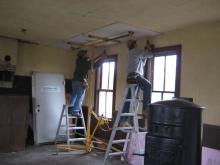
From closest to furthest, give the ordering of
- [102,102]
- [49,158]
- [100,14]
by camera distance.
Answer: [100,14] < [49,158] < [102,102]

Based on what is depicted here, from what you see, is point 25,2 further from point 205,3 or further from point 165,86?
point 165,86

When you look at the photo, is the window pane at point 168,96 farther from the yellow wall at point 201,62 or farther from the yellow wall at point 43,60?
the yellow wall at point 43,60

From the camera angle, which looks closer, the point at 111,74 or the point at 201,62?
the point at 201,62

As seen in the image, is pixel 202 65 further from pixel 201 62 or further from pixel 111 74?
pixel 111 74

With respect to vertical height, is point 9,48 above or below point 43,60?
above

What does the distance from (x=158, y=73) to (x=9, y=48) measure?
11.4 feet

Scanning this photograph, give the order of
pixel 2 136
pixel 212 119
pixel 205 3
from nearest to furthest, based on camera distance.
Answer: pixel 205 3 < pixel 212 119 < pixel 2 136

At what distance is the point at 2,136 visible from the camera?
537 centimetres

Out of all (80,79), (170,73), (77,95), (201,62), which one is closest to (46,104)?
(77,95)

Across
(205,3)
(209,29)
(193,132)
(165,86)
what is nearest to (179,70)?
(165,86)

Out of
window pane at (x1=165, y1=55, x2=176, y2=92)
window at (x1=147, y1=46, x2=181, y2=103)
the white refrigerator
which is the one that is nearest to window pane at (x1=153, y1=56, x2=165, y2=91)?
window at (x1=147, y1=46, x2=181, y2=103)

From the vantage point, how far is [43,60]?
21.7 feet

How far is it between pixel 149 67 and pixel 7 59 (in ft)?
10.7

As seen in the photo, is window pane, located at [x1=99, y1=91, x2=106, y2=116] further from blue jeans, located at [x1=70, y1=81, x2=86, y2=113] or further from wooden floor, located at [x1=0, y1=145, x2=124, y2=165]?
wooden floor, located at [x1=0, y1=145, x2=124, y2=165]
